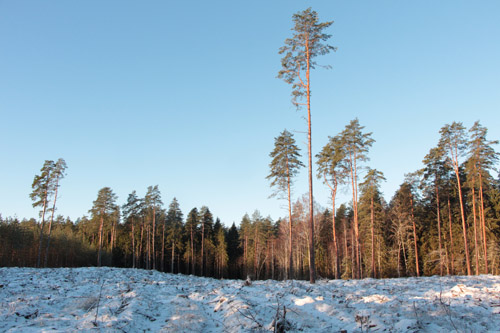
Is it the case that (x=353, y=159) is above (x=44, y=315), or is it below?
above

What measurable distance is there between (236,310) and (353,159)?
23331 millimetres

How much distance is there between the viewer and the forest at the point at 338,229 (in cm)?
2870

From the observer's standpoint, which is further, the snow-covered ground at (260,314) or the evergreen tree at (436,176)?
the evergreen tree at (436,176)

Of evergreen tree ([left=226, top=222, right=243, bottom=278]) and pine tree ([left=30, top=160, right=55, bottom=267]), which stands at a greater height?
pine tree ([left=30, top=160, right=55, bottom=267])

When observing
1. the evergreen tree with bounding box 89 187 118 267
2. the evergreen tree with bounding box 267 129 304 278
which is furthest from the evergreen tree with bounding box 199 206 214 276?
the evergreen tree with bounding box 267 129 304 278

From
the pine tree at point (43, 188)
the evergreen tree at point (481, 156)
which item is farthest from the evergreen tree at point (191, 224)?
the evergreen tree at point (481, 156)

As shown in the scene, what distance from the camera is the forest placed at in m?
28.7

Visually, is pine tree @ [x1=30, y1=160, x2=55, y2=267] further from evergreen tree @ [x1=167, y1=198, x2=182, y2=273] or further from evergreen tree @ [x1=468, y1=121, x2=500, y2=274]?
evergreen tree @ [x1=468, y1=121, x2=500, y2=274]

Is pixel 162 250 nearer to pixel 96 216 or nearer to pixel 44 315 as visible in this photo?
pixel 96 216

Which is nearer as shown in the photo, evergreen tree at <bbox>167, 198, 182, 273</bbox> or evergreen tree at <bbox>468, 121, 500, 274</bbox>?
evergreen tree at <bbox>468, 121, 500, 274</bbox>

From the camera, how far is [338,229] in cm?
5562

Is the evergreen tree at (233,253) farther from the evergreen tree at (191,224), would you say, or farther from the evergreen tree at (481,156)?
the evergreen tree at (481,156)

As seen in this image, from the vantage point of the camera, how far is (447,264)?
106 ft

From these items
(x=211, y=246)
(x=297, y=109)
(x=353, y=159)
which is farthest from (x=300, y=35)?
(x=211, y=246)
